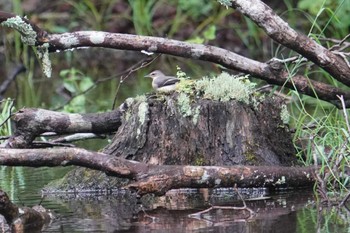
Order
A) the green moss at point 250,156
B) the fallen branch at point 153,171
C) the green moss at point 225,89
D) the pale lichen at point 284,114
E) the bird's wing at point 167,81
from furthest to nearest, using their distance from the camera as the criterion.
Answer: the bird's wing at point 167,81, the pale lichen at point 284,114, the green moss at point 225,89, the green moss at point 250,156, the fallen branch at point 153,171

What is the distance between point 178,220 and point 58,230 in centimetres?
74

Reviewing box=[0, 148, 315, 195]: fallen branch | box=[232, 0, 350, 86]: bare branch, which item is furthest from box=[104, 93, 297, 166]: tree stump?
box=[232, 0, 350, 86]: bare branch

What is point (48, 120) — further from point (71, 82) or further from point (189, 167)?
point (71, 82)

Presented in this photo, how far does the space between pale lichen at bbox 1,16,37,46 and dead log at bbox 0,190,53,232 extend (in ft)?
4.99

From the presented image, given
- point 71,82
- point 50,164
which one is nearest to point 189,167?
point 50,164

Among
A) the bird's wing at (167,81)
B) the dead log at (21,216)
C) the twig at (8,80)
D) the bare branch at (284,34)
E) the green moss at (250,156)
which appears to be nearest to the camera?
the dead log at (21,216)

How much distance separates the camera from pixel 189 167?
20.7 ft

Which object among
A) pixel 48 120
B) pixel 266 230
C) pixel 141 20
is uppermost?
pixel 141 20

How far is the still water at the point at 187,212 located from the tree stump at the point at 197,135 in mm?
272

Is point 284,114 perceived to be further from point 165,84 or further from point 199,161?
point 165,84

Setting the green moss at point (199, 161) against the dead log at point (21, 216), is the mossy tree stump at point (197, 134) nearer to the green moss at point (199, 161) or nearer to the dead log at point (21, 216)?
the green moss at point (199, 161)

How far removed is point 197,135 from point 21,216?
1871 millimetres

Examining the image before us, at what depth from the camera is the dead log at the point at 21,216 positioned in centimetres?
553

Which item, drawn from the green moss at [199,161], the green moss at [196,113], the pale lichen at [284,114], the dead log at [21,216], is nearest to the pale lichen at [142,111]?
the green moss at [196,113]
